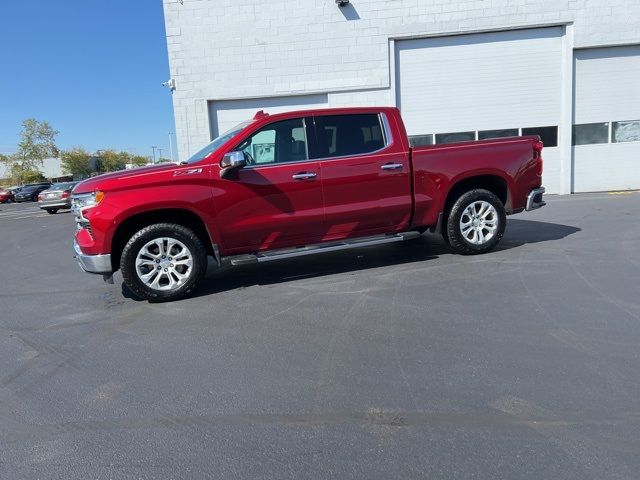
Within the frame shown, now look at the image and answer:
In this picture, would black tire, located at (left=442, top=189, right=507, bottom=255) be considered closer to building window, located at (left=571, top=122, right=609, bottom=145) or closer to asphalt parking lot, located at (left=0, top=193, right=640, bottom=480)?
asphalt parking lot, located at (left=0, top=193, right=640, bottom=480)

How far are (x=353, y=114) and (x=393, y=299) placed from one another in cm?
257

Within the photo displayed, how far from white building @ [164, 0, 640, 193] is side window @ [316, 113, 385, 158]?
9.05 metres

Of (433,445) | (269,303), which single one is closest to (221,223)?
(269,303)

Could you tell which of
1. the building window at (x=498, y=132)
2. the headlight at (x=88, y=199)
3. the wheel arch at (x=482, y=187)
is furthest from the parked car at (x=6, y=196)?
the wheel arch at (x=482, y=187)

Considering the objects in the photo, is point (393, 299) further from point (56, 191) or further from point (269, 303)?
point (56, 191)

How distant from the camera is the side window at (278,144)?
5871 mm

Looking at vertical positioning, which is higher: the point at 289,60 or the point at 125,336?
the point at 289,60

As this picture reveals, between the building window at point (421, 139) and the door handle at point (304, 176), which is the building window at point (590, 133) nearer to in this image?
the building window at point (421, 139)

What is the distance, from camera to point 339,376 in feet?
11.6

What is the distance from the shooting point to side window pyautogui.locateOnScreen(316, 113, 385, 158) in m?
6.11

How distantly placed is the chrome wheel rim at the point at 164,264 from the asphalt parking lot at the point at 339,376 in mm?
296

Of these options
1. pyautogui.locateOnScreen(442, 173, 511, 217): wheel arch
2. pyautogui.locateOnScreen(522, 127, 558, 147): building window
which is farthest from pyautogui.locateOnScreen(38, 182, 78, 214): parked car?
pyautogui.locateOnScreen(442, 173, 511, 217): wheel arch

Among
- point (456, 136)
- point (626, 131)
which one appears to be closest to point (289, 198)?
point (456, 136)

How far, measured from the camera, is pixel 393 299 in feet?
17.1
